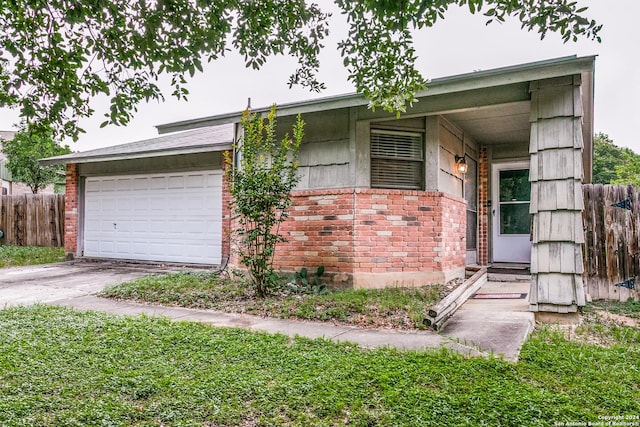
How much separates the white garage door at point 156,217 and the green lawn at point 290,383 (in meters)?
5.45

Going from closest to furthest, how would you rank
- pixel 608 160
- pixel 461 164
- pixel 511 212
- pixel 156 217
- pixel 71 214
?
pixel 461 164 → pixel 511 212 → pixel 156 217 → pixel 71 214 → pixel 608 160

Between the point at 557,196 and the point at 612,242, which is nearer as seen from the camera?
the point at 557,196

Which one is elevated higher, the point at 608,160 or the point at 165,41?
the point at 608,160

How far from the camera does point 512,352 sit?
3477 mm

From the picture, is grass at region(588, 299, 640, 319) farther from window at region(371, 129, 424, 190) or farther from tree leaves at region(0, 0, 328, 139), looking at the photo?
tree leaves at region(0, 0, 328, 139)

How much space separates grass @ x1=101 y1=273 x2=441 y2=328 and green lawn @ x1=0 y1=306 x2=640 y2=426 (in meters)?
1.07

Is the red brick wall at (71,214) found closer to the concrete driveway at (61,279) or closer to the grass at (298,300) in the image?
A: the concrete driveway at (61,279)

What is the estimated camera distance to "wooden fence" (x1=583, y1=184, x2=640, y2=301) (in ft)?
20.5

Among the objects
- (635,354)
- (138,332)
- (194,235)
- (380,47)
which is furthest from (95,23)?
(194,235)

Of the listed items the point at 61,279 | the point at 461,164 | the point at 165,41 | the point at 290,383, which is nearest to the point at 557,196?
the point at 461,164

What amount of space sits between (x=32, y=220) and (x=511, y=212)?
14441mm

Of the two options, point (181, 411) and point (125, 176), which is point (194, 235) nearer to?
point (125, 176)

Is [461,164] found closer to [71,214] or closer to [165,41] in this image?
A: [165,41]

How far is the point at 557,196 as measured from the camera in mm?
4887
